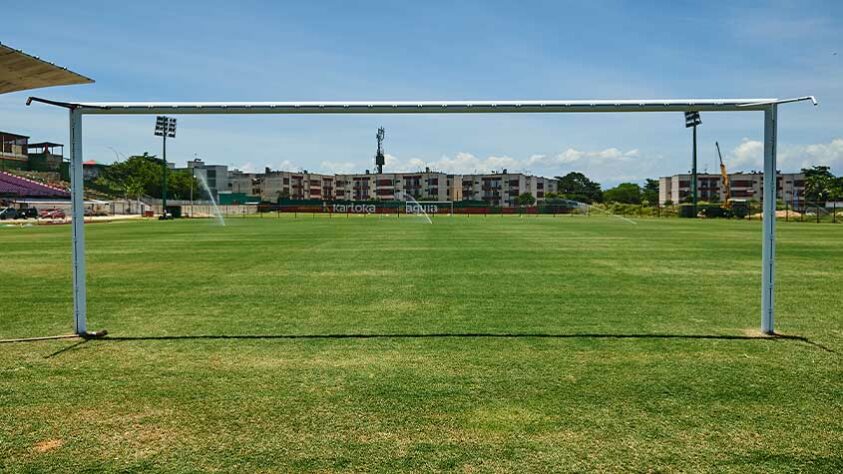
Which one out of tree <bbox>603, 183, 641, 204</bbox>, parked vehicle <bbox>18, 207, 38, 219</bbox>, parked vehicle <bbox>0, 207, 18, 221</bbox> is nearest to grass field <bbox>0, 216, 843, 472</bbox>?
parked vehicle <bbox>0, 207, 18, 221</bbox>

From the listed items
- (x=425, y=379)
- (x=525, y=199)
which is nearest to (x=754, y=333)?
(x=425, y=379)

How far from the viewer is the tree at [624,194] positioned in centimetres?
16500

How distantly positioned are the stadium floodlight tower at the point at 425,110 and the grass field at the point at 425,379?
1.19 metres

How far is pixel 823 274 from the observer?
15.2 m

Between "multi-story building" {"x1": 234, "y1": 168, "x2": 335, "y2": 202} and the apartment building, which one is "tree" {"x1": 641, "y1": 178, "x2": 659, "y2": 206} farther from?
"multi-story building" {"x1": 234, "y1": 168, "x2": 335, "y2": 202}

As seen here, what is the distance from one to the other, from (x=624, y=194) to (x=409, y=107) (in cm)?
17083

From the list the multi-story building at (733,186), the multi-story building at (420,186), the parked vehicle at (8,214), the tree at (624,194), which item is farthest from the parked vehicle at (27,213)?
the multi-story building at (733,186)

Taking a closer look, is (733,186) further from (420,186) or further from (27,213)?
(27,213)

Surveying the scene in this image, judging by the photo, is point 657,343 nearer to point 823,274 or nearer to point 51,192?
point 823,274

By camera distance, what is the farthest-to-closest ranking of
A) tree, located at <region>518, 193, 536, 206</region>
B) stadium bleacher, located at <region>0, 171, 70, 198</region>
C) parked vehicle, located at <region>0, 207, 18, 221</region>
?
tree, located at <region>518, 193, 536, 206</region> < stadium bleacher, located at <region>0, 171, 70, 198</region> < parked vehicle, located at <region>0, 207, 18, 221</region>

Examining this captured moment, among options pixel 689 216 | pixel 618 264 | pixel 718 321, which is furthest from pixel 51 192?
pixel 718 321

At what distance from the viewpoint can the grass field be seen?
4.20 m

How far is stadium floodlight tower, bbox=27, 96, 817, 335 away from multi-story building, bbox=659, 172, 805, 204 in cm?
16571

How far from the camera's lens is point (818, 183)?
118812 millimetres
